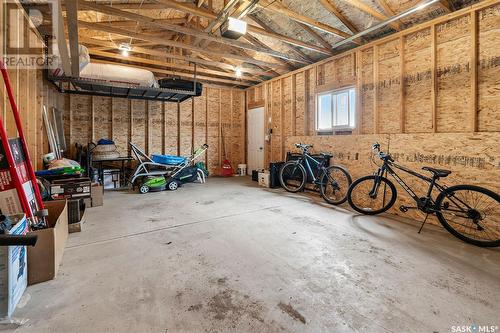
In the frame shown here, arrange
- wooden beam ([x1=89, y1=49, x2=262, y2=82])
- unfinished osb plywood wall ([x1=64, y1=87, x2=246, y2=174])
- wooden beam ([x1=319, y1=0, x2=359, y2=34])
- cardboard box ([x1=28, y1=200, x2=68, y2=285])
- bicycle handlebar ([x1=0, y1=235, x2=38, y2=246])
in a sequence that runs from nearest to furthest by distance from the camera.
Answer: bicycle handlebar ([x1=0, y1=235, x2=38, y2=246]), cardboard box ([x1=28, y1=200, x2=68, y2=285]), wooden beam ([x1=319, y1=0, x2=359, y2=34]), wooden beam ([x1=89, y1=49, x2=262, y2=82]), unfinished osb plywood wall ([x1=64, y1=87, x2=246, y2=174])

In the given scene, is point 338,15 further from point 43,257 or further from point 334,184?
point 43,257

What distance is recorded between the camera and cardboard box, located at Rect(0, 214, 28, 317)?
140cm

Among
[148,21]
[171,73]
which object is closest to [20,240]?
[148,21]

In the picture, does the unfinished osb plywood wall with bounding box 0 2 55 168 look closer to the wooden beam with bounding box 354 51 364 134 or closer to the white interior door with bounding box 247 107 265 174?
the wooden beam with bounding box 354 51 364 134

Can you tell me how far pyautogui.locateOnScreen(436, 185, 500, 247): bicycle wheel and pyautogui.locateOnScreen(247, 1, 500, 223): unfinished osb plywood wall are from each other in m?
0.21

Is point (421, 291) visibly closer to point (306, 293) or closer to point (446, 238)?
point (306, 293)

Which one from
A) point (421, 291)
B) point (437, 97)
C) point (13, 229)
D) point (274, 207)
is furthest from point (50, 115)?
point (437, 97)

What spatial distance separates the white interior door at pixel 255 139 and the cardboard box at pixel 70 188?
4753mm

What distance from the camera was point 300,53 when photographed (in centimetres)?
538

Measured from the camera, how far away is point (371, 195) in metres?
3.64

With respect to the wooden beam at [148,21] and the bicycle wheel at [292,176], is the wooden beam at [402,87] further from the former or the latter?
the wooden beam at [148,21]

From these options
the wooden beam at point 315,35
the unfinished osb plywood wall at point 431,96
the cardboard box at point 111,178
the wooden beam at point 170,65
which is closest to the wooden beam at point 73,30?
the wooden beam at point 170,65

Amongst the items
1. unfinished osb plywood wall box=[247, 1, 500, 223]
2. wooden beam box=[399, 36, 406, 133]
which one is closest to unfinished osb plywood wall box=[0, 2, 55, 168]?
unfinished osb plywood wall box=[247, 1, 500, 223]

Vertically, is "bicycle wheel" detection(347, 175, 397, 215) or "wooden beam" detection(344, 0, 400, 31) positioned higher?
"wooden beam" detection(344, 0, 400, 31)
